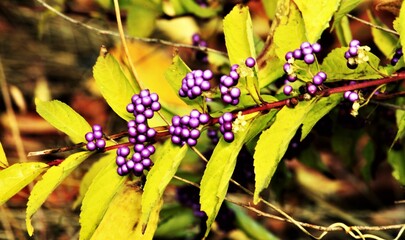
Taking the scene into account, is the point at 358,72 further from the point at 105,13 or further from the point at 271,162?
the point at 105,13

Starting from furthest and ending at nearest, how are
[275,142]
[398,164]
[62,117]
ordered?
1. [398,164]
2. [62,117]
3. [275,142]

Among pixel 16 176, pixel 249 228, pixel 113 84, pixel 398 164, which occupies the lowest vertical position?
pixel 249 228

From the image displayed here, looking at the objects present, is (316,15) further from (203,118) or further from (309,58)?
(203,118)

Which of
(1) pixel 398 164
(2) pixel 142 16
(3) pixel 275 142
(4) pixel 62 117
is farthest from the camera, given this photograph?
(2) pixel 142 16

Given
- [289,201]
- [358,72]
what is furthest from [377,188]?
[358,72]

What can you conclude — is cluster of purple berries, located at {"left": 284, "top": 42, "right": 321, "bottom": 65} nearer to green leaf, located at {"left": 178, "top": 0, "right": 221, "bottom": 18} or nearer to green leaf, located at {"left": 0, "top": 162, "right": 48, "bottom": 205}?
Answer: green leaf, located at {"left": 0, "top": 162, "right": 48, "bottom": 205}

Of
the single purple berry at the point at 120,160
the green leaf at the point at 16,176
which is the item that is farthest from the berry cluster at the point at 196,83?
the green leaf at the point at 16,176

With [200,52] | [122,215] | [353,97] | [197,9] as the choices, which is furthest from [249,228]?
[353,97]
